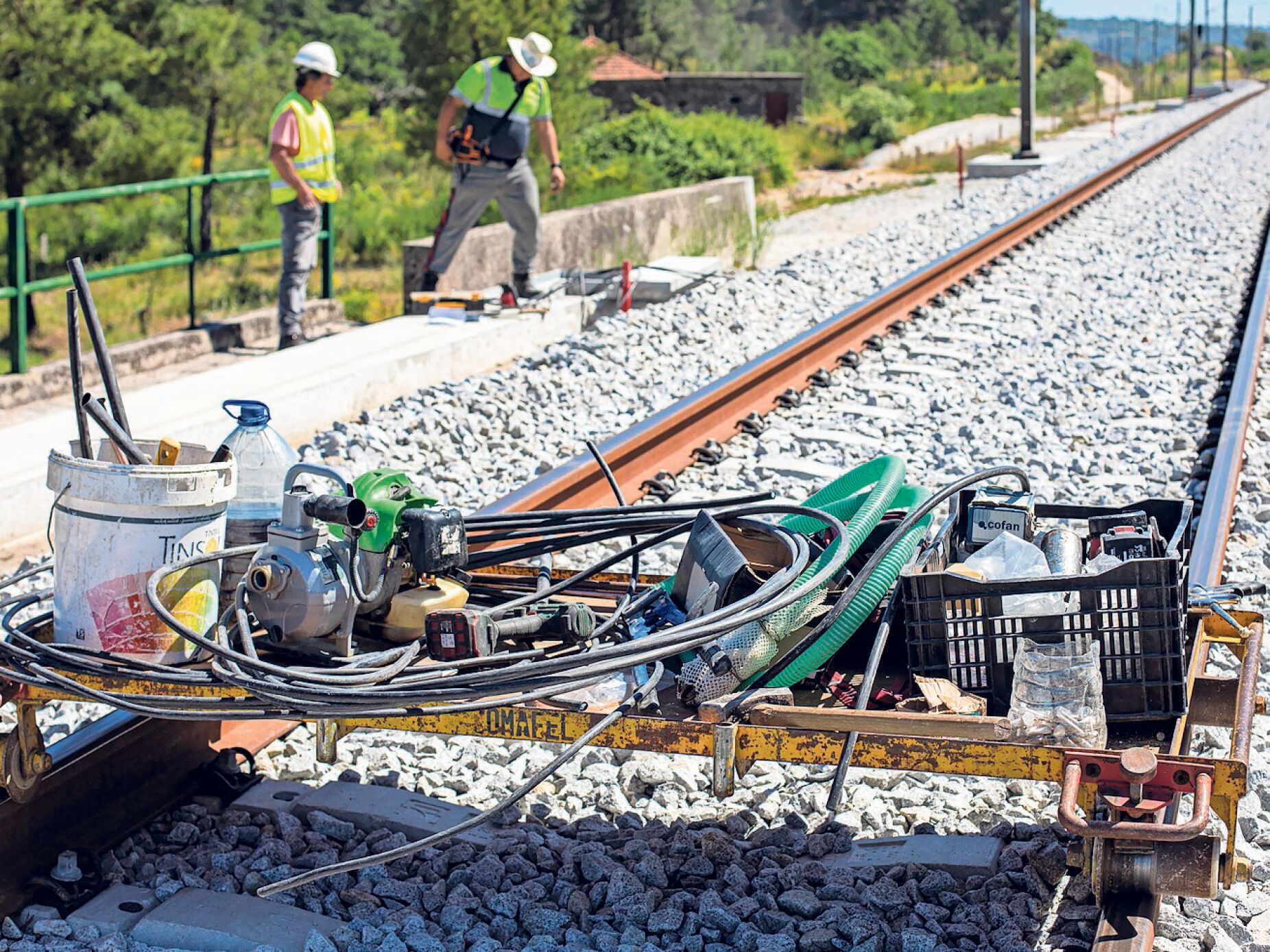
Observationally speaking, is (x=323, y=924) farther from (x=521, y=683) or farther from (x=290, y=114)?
(x=290, y=114)

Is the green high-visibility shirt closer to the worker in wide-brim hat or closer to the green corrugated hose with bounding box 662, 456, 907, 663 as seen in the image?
the worker in wide-brim hat

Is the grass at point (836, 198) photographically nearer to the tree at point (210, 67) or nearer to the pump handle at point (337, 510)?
the tree at point (210, 67)

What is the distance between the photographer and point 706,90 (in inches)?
2295

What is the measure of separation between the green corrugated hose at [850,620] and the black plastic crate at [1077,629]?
138 millimetres

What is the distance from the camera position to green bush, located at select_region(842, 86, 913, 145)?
39344 mm

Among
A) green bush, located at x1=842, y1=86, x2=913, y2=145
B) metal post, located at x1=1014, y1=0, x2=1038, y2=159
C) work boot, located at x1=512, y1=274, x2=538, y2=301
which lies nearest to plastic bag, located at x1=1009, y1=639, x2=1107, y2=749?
work boot, located at x1=512, y1=274, x2=538, y2=301

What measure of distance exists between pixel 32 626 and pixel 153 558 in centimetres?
53

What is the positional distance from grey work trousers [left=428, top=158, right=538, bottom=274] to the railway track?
260cm

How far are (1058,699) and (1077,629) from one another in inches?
8.8

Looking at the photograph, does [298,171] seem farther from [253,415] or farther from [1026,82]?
[1026,82]

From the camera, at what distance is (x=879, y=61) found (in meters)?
77.8

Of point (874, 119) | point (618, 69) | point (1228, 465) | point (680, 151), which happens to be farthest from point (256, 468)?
point (618, 69)

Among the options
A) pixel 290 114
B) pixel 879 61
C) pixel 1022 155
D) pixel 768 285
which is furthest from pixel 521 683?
pixel 879 61

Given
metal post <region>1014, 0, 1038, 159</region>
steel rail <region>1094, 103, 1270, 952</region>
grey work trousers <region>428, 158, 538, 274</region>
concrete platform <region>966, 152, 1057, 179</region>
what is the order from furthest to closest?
concrete platform <region>966, 152, 1057, 179</region>
metal post <region>1014, 0, 1038, 159</region>
grey work trousers <region>428, 158, 538, 274</region>
steel rail <region>1094, 103, 1270, 952</region>
